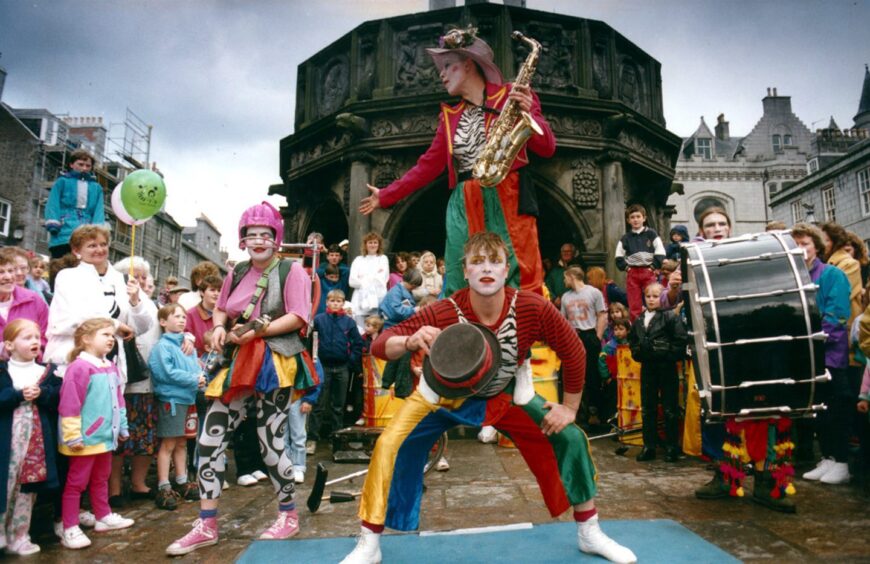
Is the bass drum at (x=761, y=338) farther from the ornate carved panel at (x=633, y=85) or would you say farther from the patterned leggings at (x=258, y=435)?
the ornate carved panel at (x=633, y=85)

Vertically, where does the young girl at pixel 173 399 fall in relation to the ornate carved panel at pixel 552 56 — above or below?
below

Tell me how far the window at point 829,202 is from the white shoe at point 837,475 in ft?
95.3

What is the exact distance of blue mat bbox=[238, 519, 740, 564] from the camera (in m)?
2.95

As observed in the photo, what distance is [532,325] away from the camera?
2986 millimetres

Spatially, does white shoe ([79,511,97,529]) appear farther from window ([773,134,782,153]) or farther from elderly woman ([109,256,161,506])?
window ([773,134,782,153])

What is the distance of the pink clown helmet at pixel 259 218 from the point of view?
A: 371 cm

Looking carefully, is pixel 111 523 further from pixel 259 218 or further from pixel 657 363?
pixel 657 363

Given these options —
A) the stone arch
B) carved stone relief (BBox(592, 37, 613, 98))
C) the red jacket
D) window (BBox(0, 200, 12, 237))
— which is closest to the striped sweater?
the red jacket

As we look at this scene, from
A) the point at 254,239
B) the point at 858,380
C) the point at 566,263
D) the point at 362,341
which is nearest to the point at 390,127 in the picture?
the point at 566,263

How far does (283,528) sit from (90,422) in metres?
1.57

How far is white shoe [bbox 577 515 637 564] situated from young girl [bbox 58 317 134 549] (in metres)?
3.02

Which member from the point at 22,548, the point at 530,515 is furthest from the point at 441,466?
the point at 22,548

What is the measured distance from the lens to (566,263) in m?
10.3

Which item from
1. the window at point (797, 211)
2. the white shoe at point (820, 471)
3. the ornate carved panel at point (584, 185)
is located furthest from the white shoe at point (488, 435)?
the window at point (797, 211)
